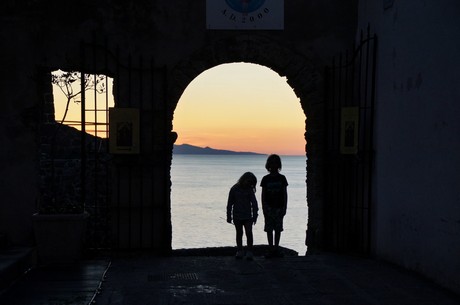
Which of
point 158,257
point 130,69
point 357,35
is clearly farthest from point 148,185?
point 357,35

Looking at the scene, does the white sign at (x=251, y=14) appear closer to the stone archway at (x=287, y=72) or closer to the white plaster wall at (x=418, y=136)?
the stone archway at (x=287, y=72)

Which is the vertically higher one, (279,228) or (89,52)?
(89,52)

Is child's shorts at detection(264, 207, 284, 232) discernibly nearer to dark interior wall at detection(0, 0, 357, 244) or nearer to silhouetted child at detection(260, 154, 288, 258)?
silhouetted child at detection(260, 154, 288, 258)

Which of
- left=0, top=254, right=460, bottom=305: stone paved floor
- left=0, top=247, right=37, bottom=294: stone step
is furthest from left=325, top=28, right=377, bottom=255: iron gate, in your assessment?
left=0, top=247, right=37, bottom=294: stone step

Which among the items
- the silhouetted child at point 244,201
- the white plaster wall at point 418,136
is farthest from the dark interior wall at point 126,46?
the silhouetted child at point 244,201

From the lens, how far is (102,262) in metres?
7.40

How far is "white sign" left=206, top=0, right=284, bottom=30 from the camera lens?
27.0 feet

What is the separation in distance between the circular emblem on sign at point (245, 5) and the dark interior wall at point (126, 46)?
1.11ft

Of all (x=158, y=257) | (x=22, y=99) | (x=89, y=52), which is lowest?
(x=158, y=257)

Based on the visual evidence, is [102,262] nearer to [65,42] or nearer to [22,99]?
[22,99]

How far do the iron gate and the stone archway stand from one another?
0.14 m

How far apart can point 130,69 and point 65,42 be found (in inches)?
38.5

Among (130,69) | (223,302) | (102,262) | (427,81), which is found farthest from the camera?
(130,69)

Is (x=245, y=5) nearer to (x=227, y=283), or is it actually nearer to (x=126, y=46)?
(x=126, y=46)
